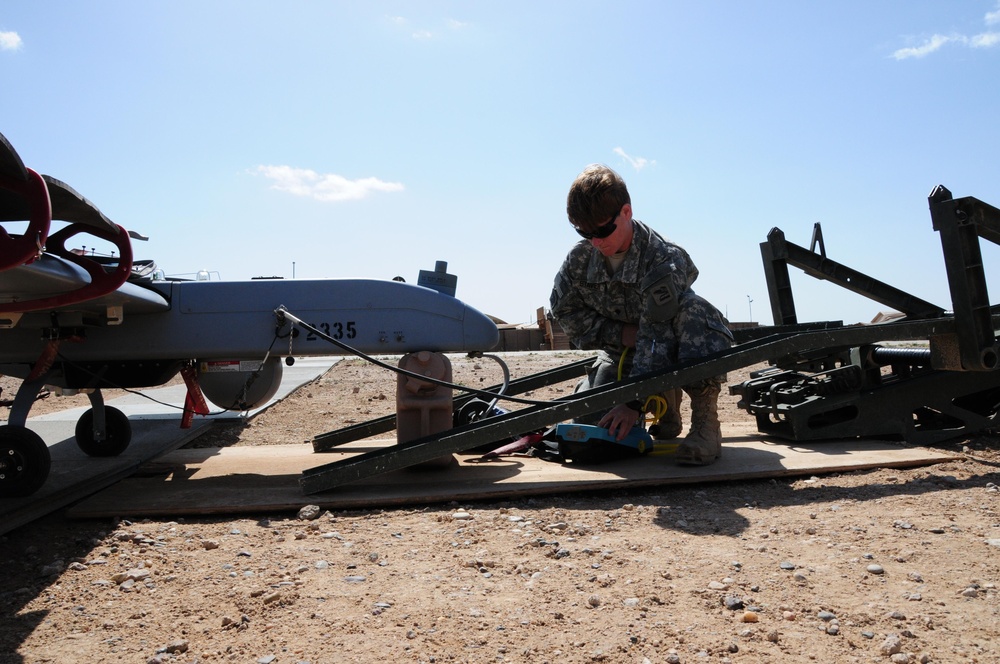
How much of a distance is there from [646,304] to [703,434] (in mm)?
719

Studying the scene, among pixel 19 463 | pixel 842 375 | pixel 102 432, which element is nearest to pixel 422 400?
pixel 19 463

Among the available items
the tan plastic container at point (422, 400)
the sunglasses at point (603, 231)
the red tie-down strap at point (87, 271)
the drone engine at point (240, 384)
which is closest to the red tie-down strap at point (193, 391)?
the drone engine at point (240, 384)

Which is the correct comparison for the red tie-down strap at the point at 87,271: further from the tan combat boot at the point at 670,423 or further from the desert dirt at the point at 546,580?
the tan combat boot at the point at 670,423

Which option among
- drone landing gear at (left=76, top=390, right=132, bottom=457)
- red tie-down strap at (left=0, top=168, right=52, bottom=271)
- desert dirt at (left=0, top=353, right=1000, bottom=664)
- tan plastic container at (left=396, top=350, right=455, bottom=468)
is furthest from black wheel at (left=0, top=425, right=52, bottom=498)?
tan plastic container at (left=396, top=350, right=455, bottom=468)

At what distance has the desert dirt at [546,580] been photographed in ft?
6.09

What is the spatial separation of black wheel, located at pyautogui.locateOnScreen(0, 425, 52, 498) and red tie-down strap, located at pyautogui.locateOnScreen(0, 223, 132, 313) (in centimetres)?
63

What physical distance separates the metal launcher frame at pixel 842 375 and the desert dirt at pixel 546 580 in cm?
36

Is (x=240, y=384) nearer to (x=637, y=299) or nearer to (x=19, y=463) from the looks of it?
(x=19, y=463)

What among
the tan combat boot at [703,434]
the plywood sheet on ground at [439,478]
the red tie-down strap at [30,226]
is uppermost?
the red tie-down strap at [30,226]

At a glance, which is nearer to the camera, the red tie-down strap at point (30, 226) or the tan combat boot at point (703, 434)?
the red tie-down strap at point (30, 226)

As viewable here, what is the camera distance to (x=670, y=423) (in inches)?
177

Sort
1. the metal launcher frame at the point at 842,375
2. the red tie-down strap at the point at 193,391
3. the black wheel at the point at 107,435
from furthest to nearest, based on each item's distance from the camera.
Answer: the black wheel at the point at 107,435, the red tie-down strap at the point at 193,391, the metal launcher frame at the point at 842,375

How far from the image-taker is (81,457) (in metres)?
4.53

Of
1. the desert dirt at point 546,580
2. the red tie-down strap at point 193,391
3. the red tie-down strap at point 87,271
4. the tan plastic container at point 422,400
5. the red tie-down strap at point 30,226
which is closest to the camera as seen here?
the desert dirt at point 546,580
